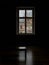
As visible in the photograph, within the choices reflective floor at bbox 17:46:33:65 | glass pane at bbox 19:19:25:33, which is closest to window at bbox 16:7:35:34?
glass pane at bbox 19:19:25:33

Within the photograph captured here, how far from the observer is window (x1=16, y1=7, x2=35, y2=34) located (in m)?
8.91

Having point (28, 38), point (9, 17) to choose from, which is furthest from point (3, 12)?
point (28, 38)

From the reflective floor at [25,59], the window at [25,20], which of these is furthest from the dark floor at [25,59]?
the window at [25,20]

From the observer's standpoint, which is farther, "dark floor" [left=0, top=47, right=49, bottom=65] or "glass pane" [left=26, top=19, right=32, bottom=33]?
"glass pane" [left=26, top=19, right=32, bottom=33]

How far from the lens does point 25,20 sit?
905 centimetres

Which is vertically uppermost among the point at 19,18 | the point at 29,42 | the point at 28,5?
the point at 28,5

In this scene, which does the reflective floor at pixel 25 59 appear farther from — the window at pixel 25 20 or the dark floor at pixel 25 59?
the window at pixel 25 20

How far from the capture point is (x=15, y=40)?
8523 millimetres

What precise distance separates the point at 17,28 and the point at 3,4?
4.87 ft

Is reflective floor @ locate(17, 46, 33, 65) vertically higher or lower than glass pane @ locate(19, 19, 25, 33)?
lower

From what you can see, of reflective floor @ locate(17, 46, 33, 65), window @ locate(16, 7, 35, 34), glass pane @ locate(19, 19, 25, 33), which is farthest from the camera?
glass pane @ locate(19, 19, 25, 33)

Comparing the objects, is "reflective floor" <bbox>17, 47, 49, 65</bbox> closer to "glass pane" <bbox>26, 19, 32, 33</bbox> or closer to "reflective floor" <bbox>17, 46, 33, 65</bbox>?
"reflective floor" <bbox>17, 46, 33, 65</bbox>

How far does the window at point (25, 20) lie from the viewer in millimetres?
8914

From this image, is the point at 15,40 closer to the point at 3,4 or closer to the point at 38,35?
the point at 38,35
